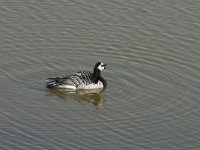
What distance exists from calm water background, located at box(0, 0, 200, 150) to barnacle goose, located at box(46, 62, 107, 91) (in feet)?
0.92

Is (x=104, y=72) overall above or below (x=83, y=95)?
above

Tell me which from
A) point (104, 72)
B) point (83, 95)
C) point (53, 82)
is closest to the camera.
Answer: point (53, 82)

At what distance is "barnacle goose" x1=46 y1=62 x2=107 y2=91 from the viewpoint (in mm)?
24234

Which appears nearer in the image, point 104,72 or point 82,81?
point 82,81

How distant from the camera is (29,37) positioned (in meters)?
26.9

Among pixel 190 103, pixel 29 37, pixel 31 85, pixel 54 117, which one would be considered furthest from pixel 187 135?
pixel 29 37

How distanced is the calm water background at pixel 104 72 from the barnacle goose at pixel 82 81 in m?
0.28

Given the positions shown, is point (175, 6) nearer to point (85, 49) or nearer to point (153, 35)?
point (153, 35)

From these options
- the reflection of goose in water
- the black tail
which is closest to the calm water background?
the reflection of goose in water

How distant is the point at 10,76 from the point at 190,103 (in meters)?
5.95

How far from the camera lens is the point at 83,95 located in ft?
81.0

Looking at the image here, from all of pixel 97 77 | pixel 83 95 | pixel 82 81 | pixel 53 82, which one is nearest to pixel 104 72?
pixel 97 77

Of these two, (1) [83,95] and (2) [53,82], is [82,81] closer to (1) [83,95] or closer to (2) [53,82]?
(1) [83,95]

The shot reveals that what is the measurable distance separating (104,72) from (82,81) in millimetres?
1333
